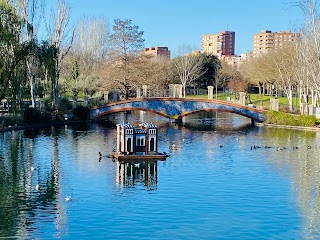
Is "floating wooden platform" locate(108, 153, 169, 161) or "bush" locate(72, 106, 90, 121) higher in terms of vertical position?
"bush" locate(72, 106, 90, 121)

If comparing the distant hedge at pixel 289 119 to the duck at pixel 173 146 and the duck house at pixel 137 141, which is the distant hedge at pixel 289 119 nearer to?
the duck at pixel 173 146

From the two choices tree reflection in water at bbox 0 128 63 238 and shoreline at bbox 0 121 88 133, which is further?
shoreline at bbox 0 121 88 133

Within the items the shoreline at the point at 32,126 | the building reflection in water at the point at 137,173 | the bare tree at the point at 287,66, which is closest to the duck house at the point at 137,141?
the building reflection in water at the point at 137,173

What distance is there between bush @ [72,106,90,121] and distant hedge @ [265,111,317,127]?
67.2 ft

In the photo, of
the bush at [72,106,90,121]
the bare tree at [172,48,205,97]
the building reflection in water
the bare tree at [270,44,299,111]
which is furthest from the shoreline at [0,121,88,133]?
the bare tree at [172,48,205,97]

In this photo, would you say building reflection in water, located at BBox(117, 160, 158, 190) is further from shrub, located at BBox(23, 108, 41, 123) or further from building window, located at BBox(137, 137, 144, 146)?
shrub, located at BBox(23, 108, 41, 123)

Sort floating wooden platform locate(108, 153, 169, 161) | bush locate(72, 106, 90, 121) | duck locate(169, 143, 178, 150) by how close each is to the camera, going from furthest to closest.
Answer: bush locate(72, 106, 90, 121)
duck locate(169, 143, 178, 150)
floating wooden platform locate(108, 153, 169, 161)

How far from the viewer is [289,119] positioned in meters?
55.0

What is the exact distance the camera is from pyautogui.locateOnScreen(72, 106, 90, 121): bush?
59656 millimetres

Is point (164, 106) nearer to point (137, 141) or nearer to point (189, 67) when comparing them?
point (137, 141)

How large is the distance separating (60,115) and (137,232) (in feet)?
134

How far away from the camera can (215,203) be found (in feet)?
72.1

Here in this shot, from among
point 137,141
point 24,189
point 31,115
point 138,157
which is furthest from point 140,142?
point 31,115

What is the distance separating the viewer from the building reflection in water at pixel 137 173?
26016 millimetres
